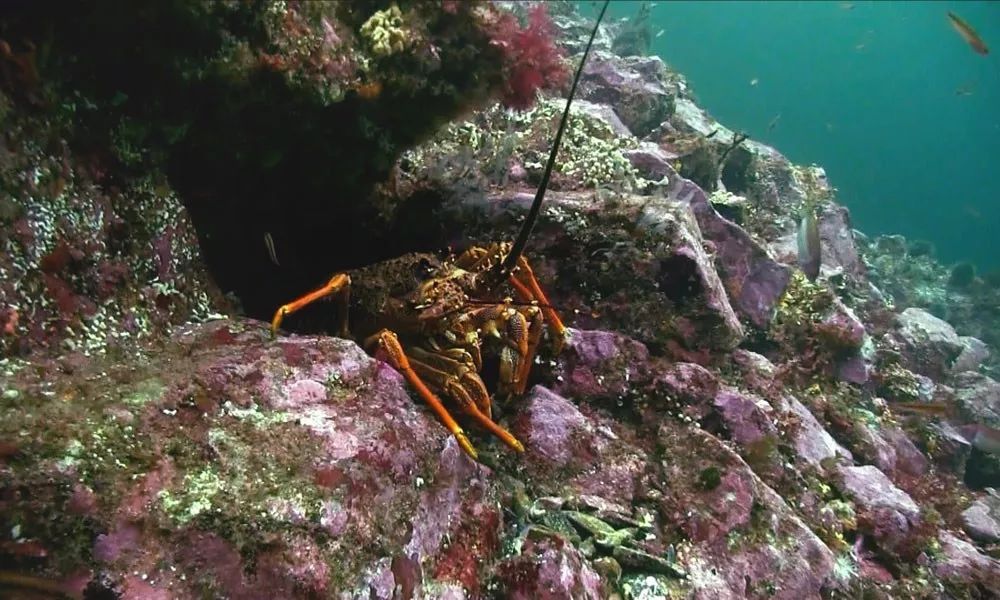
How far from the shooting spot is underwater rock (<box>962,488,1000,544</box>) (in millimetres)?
6133

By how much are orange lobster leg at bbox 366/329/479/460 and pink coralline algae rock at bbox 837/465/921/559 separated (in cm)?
394

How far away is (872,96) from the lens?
10162 centimetres

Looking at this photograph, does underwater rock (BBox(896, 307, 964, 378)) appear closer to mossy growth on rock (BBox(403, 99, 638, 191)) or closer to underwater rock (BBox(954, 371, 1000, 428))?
underwater rock (BBox(954, 371, 1000, 428))

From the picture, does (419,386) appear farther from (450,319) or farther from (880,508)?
(880,508)

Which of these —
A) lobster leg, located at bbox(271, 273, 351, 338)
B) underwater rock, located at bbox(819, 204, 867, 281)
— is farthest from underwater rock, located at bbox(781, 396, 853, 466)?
underwater rock, located at bbox(819, 204, 867, 281)

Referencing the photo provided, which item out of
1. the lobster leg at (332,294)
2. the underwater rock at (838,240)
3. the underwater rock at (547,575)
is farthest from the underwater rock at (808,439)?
the underwater rock at (838,240)

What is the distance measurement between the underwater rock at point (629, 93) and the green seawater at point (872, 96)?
56.3 meters

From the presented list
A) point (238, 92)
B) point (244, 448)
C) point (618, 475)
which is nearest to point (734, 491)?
point (618, 475)

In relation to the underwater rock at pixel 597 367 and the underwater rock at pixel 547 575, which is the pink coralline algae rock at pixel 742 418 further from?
the underwater rock at pixel 547 575

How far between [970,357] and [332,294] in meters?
18.5

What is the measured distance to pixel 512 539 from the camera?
2.96 m

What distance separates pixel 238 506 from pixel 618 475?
2.59 meters

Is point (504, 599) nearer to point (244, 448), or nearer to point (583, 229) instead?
point (244, 448)

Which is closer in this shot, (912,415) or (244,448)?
(244,448)
